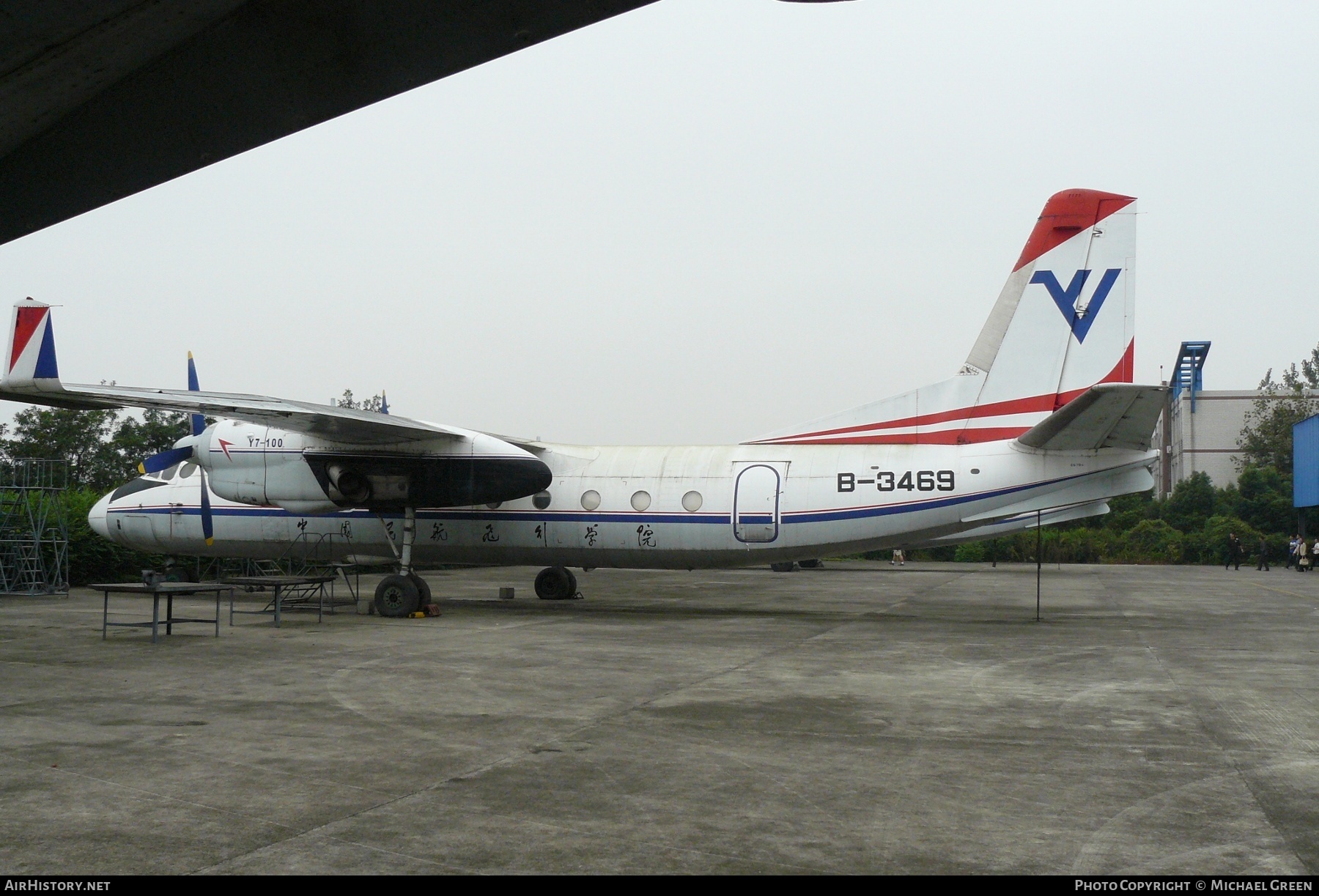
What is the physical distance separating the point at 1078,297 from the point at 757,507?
5.97m

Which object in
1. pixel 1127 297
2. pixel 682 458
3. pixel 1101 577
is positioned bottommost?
pixel 1101 577

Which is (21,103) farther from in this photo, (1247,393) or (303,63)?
(1247,393)

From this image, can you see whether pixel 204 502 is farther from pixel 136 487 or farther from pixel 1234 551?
pixel 1234 551

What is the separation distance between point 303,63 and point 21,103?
28.5 inches

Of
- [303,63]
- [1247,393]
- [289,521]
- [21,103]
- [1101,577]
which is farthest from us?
[1247,393]

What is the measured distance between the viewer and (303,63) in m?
2.83

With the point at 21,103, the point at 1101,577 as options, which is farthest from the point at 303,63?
the point at 1101,577

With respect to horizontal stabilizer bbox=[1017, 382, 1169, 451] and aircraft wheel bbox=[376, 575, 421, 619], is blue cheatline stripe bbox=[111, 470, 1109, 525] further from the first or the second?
aircraft wheel bbox=[376, 575, 421, 619]

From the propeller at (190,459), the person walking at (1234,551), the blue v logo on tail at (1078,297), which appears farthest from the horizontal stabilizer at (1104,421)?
the person walking at (1234,551)

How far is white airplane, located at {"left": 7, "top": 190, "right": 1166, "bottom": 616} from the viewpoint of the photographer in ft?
48.8

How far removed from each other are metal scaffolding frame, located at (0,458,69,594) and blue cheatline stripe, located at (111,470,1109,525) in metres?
3.66

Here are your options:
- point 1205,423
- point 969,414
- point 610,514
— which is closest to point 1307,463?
point 1205,423

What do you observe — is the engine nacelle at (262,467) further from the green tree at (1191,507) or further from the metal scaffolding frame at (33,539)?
the green tree at (1191,507)

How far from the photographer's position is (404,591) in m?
16.4
